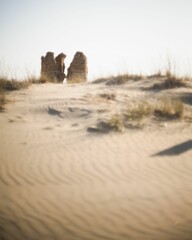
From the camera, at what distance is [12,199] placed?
308 cm

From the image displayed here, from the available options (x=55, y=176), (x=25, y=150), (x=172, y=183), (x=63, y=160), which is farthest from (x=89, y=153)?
(x=172, y=183)

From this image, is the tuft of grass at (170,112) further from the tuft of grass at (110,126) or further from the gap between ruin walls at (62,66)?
the gap between ruin walls at (62,66)

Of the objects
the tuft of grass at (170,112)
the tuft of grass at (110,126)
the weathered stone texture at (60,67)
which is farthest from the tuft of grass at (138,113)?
the weathered stone texture at (60,67)

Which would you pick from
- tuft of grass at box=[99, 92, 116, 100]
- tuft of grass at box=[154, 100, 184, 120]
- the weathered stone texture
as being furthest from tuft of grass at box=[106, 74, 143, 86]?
the weathered stone texture

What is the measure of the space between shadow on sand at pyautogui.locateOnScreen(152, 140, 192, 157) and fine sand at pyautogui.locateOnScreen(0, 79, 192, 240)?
0.02 m

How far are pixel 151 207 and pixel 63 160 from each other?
5.80 feet

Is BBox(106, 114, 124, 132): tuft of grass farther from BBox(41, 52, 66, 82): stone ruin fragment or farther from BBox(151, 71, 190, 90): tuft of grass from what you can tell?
BBox(41, 52, 66, 82): stone ruin fragment

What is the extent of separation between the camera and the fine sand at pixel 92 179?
2.64 meters

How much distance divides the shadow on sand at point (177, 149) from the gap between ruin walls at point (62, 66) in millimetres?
17658

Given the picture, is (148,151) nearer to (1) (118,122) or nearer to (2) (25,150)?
(1) (118,122)

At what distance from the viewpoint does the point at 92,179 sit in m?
3.57

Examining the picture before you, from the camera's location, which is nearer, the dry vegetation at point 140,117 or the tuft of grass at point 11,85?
the dry vegetation at point 140,117

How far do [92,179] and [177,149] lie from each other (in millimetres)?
1916

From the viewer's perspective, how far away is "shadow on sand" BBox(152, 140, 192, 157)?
4.36 meters
